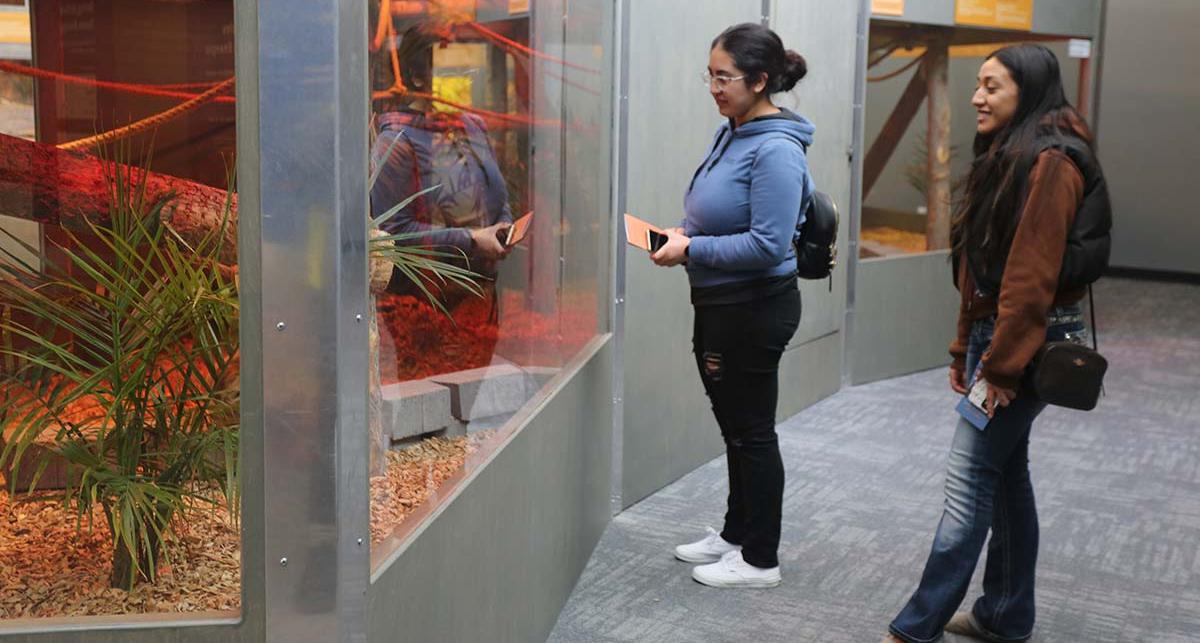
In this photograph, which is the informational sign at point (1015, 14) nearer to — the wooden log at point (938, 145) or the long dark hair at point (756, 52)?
the wooden log at point (938, 145)

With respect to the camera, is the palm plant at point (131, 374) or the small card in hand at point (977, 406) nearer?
the palm plant at point (131, 374)

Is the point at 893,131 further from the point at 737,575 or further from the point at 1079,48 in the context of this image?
the point at 737,575

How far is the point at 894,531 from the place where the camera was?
12.6 feet

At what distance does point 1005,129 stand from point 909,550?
4.62 feet

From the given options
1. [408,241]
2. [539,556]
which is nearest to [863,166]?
[539,556]

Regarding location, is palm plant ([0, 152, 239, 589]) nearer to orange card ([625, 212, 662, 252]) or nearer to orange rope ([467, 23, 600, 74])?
orange rope ([467, 23, 600, 74])

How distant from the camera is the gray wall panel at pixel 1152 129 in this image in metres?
9.96

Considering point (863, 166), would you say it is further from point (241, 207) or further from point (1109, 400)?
point (241, 207)

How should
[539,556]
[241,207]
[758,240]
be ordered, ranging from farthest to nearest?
[758,240] → [539,556] → [241,207]

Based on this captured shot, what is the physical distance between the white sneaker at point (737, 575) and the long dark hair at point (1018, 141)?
1064mm

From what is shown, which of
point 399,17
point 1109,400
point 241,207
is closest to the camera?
point 241,207

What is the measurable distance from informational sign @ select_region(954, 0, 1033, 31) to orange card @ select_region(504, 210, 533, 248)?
399 centimetres

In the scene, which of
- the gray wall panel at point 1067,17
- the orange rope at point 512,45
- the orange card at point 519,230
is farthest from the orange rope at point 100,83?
the gray wall panel at point 1067,17

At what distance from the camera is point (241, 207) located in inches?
60.9
